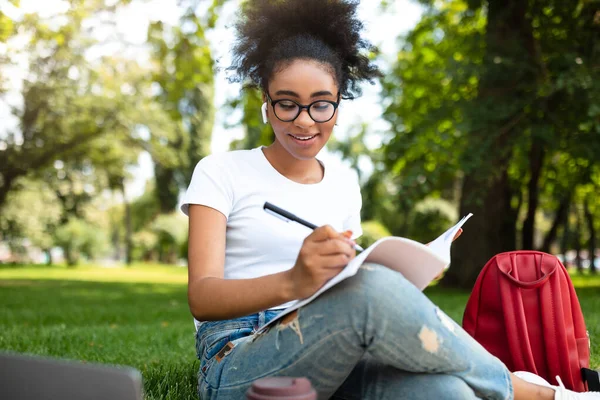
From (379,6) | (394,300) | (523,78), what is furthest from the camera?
(379,6)

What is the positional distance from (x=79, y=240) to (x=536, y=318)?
26902 millimetres

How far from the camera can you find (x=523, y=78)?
7812mm

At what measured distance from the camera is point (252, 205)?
2250 millimetres

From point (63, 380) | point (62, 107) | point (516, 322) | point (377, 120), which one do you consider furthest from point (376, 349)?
point (62, 107)

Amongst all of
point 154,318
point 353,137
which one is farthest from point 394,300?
point 353,137

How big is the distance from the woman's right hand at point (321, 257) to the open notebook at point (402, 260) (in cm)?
2

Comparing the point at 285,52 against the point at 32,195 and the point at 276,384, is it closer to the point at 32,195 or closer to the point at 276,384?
the point at 276,384

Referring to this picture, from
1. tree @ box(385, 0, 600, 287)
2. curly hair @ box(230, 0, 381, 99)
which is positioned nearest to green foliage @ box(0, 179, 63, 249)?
tree @ box(385, 0, 600, 287)

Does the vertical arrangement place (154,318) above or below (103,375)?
below

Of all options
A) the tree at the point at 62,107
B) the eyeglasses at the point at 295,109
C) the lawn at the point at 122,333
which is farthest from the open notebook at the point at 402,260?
the tree at the point at 62,107

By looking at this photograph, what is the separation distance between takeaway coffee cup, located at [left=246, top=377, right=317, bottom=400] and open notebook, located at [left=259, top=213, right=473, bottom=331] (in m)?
0.29

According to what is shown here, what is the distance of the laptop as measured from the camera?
3.87 ft

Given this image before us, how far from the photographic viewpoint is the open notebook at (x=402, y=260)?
5.23ft

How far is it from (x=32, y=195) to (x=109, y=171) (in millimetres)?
5198
